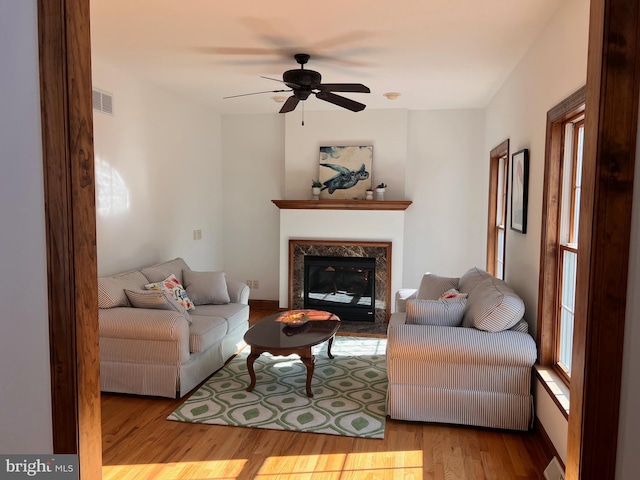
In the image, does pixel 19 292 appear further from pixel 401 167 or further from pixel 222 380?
pixel 401 167

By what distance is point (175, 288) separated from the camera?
4398mm

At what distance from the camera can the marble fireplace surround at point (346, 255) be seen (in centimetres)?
602

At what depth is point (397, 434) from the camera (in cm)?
311

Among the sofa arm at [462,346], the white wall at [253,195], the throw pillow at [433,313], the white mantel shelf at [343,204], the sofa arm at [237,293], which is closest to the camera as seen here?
the sofa arm at [462,346]

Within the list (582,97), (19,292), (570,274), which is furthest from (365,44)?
(19,292)

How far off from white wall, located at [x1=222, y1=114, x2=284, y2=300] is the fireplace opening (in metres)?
0.66

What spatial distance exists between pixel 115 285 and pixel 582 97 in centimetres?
353

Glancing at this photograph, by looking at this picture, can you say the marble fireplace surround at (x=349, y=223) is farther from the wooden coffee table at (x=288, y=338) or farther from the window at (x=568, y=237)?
the window at (x=568, y=237)

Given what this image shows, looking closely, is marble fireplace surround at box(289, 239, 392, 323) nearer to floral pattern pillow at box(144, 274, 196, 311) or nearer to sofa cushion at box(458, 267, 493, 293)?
sofa cushion at box(458, 267, 493, 293)

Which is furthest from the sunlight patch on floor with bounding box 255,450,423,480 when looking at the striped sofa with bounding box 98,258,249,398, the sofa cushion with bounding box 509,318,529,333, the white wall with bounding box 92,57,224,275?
the white wall with bounding box 92,57,224,275

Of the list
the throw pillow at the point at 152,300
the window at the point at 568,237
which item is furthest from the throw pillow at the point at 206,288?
the window at the point at 568,237

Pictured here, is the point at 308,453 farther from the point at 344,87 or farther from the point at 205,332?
the point at 344,87

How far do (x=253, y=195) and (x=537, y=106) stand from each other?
4.11 m

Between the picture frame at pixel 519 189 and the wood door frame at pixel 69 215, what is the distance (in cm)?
318
